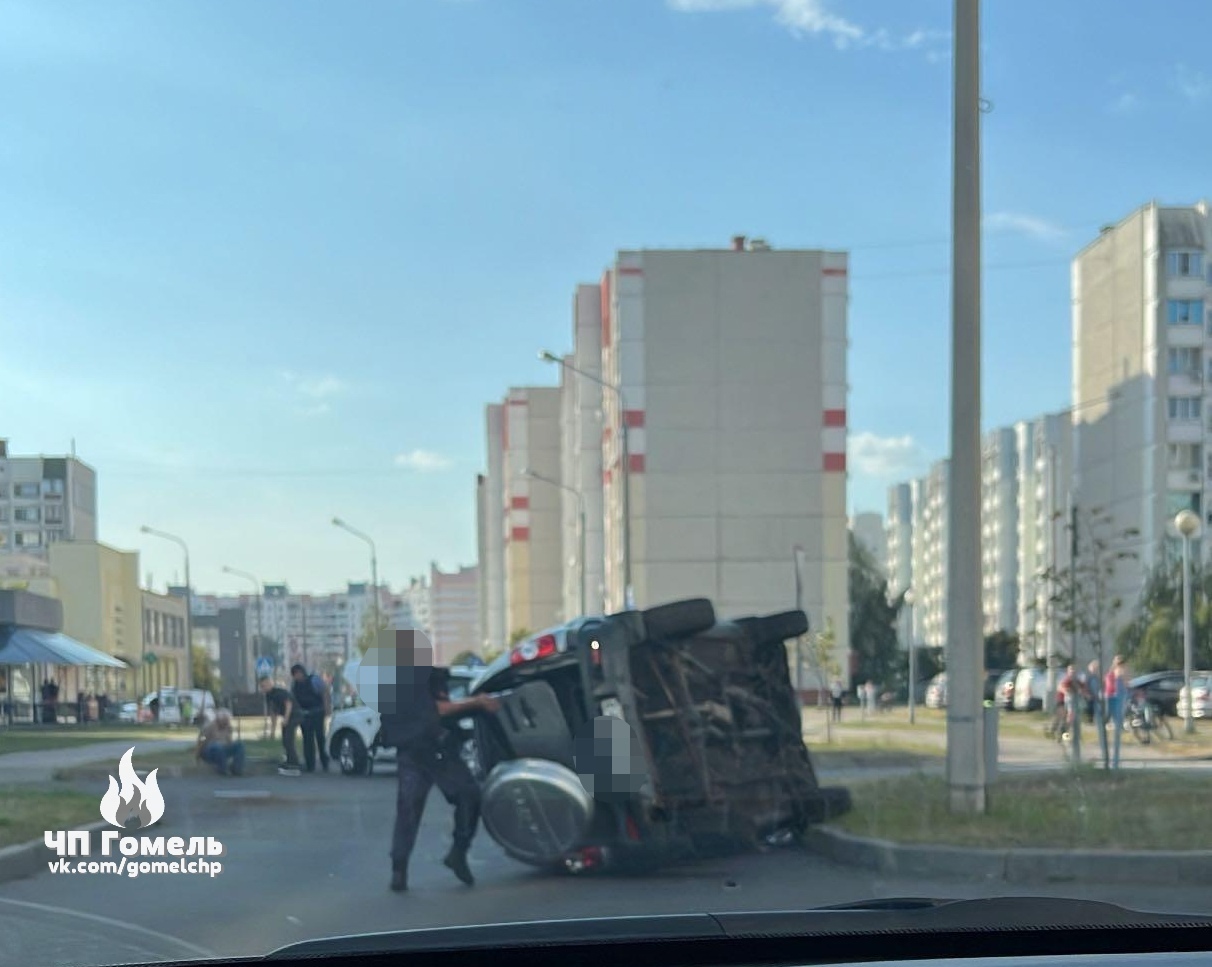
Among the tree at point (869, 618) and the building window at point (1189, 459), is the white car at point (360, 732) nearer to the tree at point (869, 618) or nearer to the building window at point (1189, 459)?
the tree at point (869, 618)

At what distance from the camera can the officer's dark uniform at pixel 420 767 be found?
837 centimetres

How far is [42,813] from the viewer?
806 centimetres

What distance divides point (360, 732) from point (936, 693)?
527 cm

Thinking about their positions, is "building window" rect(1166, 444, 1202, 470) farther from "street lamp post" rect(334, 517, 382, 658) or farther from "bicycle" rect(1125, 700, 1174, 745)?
"street lamp post" rect(334, 517, 382, 658)

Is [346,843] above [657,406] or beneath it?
beneath

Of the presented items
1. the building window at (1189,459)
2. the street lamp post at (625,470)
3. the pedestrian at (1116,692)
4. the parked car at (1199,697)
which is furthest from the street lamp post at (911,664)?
the building window at (1189,459)

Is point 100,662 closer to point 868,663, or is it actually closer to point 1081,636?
point 868,663

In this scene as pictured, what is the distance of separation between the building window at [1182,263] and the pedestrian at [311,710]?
349 inches

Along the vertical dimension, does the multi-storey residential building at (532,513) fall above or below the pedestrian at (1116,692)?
above

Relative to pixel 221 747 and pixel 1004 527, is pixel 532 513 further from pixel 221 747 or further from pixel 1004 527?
pixel 1004 527

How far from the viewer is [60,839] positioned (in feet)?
26.0

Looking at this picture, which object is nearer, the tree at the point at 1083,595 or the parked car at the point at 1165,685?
the tree at the point at 1083,595

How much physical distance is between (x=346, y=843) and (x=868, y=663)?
3820 millimetres

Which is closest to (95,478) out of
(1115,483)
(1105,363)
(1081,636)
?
(1081,636)
